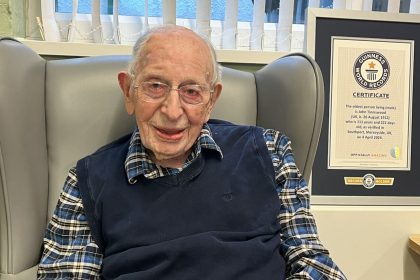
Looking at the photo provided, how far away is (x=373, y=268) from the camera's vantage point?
1.43m

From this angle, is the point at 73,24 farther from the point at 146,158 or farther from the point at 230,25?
the point at 146,158

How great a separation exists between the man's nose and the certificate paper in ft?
2.14

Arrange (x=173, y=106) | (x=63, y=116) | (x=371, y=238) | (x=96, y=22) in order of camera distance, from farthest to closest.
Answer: (x=96, y=22) < (x=371, y=238) < (x=63, y=116) < (x=173, y=106)

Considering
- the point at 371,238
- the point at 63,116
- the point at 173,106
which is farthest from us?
the point at 371,238

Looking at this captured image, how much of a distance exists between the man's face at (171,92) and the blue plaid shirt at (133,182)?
0.05 meters

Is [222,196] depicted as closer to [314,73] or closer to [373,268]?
[314,73]

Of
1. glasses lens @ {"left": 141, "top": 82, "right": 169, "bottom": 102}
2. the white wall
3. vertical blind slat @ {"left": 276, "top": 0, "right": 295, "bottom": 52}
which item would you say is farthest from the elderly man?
vertical blind slat @ {"left": 276, "top": 0, "right": 295, "bottom": 52}

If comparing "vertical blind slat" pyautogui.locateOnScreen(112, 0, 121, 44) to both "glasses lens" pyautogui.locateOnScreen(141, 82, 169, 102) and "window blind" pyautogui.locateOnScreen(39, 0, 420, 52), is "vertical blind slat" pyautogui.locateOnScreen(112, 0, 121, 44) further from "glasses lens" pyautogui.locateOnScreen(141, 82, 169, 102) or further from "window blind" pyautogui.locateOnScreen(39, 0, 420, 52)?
"glasses lens" pyautogui.locateOnScreen(141, 82, 169, 102)

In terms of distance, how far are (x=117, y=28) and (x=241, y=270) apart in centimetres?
97

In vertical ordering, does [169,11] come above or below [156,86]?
above

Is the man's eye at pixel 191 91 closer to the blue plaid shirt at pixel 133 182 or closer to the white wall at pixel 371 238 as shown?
the blue plaid shirt at pixel 133 182

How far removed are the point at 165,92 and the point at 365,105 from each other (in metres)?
0.76

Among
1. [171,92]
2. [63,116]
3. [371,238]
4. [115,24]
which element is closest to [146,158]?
[171,92]

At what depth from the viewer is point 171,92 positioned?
3.06ft
